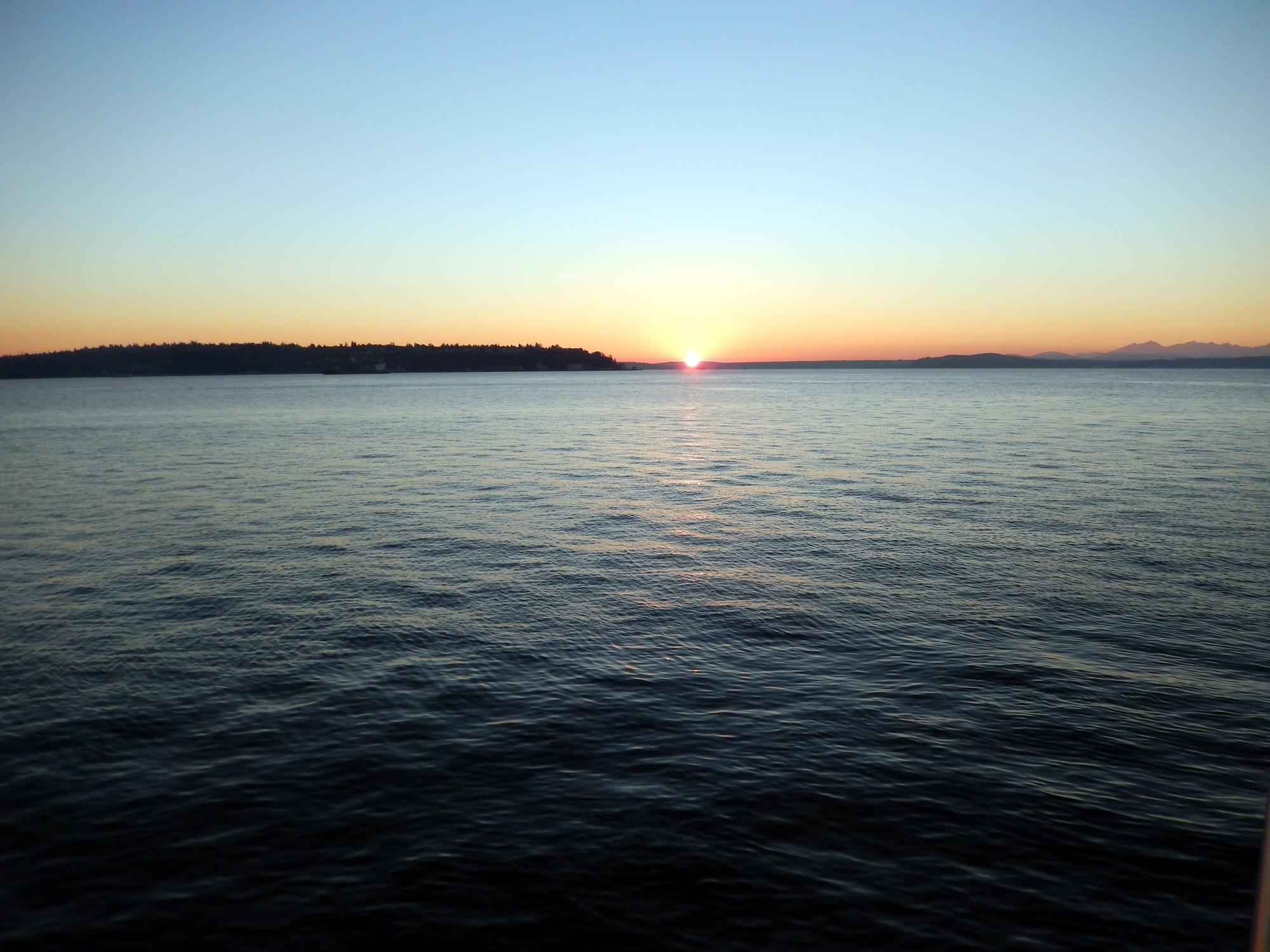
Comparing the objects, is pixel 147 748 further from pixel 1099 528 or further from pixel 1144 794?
pixel 1099 528

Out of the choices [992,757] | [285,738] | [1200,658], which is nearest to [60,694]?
[285,738]

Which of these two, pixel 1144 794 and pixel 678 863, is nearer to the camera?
pixel 678 863

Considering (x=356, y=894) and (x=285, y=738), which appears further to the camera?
(x=285, y=738)

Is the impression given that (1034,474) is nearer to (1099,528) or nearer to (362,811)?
(1099,528)

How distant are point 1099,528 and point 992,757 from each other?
23260 mm

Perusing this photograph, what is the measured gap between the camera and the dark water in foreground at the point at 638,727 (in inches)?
410

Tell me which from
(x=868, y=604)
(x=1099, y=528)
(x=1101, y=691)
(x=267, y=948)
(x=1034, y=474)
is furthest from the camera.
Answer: (x=1034, y=474)

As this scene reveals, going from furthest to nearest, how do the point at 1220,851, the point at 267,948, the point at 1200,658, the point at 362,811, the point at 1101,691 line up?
1. the point at 1200,658
2. the point at 1101,691
3. the point at 362,811
4. the point at 1220,851
5. the point at 267,948

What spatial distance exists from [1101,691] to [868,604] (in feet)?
22.7

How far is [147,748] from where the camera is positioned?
14.6 meters

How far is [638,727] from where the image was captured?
15203mm

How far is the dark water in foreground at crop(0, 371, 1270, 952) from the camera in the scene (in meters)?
10.4

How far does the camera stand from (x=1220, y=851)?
11422mm

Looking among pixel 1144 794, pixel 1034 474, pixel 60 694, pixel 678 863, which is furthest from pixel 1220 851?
pixel 1034 474
